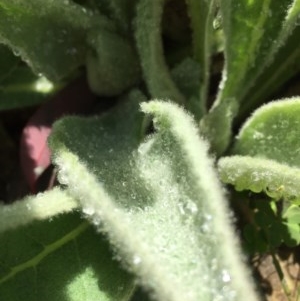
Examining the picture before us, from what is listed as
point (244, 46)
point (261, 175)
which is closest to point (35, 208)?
point (261, 175)

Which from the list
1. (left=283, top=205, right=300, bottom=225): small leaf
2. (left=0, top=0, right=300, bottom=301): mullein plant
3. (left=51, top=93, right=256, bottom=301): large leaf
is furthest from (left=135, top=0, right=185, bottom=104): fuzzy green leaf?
(left=283, top=205, right=300, bottom=225): small leaf

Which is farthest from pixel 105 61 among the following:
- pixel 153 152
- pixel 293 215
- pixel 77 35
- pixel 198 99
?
pixel 293 215

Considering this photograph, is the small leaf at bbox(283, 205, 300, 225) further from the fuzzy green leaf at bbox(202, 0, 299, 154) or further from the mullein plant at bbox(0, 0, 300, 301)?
the fuzzy green leaf at bbox(202, 0, 299, 154)

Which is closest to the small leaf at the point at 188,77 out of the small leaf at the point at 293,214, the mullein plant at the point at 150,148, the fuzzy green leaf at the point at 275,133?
the mullein plant at the point at 150,148

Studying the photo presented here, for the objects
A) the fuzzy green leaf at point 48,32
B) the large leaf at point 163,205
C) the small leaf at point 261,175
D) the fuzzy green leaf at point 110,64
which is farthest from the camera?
the fuzzy green leaf at point 110,64

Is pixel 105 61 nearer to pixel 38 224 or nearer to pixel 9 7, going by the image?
pixel 9 7

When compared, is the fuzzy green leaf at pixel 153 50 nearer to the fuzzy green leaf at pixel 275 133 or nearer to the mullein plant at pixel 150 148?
the mullein plant at pixel 150 148
